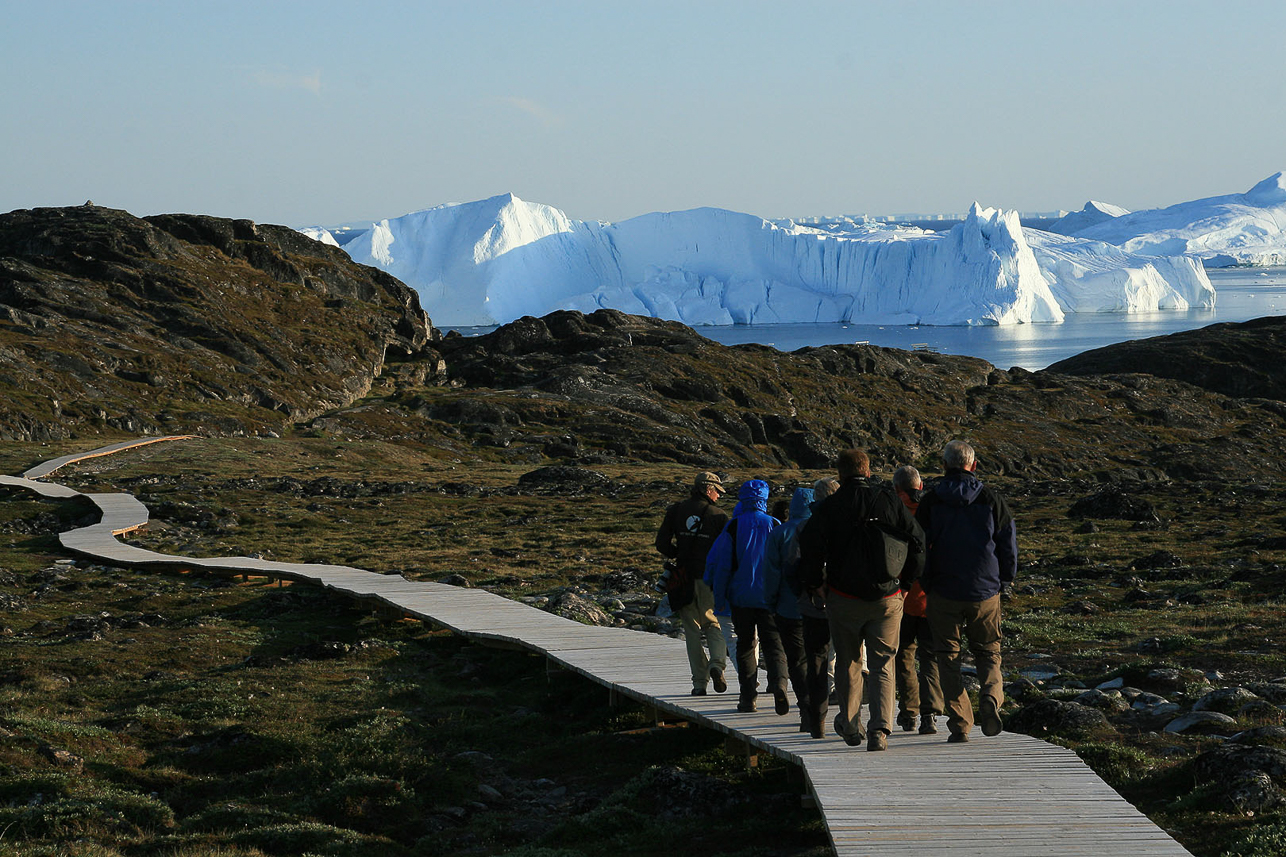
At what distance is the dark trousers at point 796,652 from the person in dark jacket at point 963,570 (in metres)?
1.37

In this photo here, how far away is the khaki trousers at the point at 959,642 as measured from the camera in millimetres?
10930

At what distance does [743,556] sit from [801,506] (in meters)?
0.96

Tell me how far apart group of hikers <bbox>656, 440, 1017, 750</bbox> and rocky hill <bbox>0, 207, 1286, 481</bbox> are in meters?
63.7

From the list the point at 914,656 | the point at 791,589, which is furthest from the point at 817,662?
the point at 914,656

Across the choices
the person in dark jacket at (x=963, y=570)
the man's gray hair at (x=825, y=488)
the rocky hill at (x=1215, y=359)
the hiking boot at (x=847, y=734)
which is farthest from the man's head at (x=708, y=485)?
the rocky hill at (x=1215, y=359)

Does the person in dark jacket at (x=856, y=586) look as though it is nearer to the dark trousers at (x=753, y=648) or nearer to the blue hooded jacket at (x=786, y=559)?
the blue hooded jacket at (x=786, y=559)

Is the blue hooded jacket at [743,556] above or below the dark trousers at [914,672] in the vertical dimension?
above

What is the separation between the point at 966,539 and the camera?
35.5ft

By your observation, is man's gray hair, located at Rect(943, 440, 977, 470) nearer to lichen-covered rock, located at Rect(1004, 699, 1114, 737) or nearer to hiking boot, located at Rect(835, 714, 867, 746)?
hiking boot, located at Rect(835, 714, 867, 746)

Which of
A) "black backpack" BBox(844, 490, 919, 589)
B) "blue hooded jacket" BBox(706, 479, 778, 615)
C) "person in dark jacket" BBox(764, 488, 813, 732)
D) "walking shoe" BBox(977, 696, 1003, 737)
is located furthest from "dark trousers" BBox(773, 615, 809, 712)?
"walking shoe" BBox(977, 696, 1003, 737)

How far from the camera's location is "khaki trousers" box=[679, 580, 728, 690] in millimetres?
13109

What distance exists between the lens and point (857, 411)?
115562 mm

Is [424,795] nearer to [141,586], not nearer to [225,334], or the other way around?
[141,586]

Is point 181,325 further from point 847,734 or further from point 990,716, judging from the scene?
point 990,716
